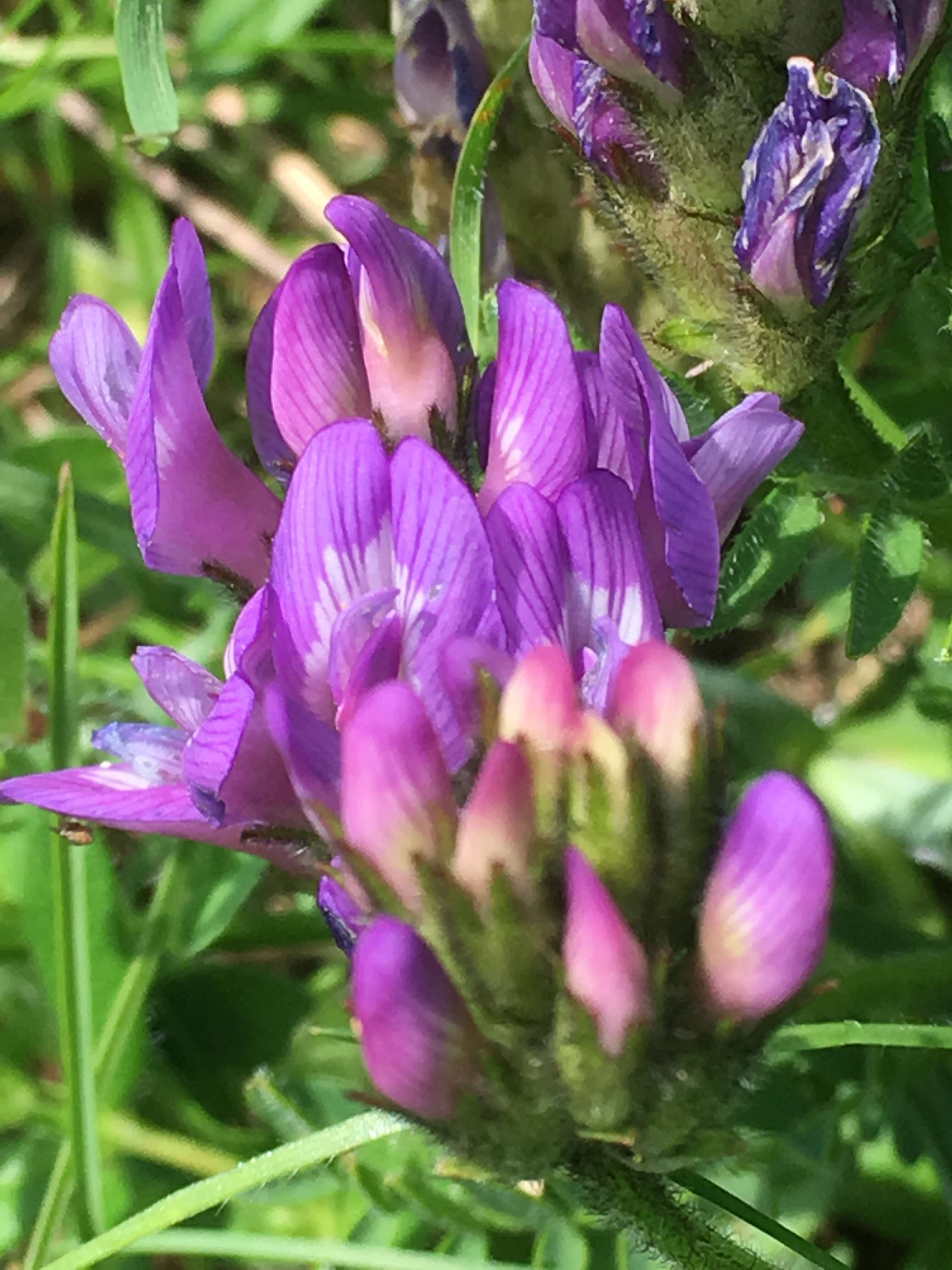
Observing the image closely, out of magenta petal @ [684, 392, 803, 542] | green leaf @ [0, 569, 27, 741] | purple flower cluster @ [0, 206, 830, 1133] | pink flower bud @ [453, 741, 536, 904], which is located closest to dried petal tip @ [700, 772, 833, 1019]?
purple flower cluster @ [0, 206, 830, 1133]

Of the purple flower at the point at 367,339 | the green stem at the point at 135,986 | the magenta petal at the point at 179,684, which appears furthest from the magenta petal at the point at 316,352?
the green stem at the point at 135,986

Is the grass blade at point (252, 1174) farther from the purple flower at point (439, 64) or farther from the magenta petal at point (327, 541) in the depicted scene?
the purple flower at point (439, 64)

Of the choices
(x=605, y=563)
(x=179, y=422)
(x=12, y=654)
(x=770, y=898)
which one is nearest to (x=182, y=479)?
(x=179, y=422)

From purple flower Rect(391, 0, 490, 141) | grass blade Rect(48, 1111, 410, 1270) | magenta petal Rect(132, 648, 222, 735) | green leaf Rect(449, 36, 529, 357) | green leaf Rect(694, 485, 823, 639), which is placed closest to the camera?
magenta petal Rect(132, 648, 222, 735)

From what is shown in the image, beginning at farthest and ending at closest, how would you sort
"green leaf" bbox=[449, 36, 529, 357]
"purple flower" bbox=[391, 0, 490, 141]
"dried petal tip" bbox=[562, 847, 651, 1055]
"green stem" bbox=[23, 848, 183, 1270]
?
1. "green stem" bbox=[23, 848, 183, 1270]
2. "purple flower" bbox=[391, 0, 490, 141]
3. "green leaf" bbox=[449, 36, 529, 357]
4. "dried petal tip" bbox=[562, 847, 651, 1055]

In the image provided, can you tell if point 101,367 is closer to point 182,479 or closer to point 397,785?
point 182,479

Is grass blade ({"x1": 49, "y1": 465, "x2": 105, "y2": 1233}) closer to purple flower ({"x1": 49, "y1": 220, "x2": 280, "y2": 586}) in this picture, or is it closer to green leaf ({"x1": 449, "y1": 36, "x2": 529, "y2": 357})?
purple flower ({"x1": 49, "y1": 220, "x2": 280, "y2": 586})

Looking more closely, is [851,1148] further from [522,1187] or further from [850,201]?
[850,201]
